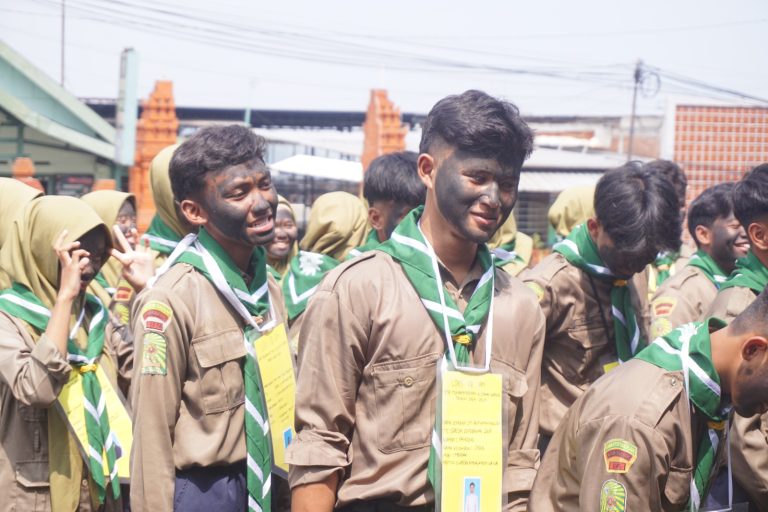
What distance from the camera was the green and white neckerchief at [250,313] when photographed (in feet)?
11.5

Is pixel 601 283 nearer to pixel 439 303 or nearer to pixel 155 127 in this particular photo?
pixel 439 303

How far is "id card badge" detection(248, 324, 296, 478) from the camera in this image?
362 cm

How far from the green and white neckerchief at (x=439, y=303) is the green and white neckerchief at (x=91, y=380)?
1.76 m

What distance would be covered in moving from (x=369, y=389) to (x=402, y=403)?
0.35ft

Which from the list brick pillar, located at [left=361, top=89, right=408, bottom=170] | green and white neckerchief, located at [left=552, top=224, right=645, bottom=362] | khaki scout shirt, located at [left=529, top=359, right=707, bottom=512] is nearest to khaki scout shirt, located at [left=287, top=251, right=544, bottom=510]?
khaki scout shirt, located at [left=529, top=359, right=707, bottom=512]

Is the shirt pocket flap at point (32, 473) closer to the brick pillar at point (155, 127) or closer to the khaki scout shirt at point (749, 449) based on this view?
the khaki scout shirt at point (749, 449)

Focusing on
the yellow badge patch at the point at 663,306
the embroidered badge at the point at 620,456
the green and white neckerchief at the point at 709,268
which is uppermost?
the green and white neckerchief at the point at 709,268

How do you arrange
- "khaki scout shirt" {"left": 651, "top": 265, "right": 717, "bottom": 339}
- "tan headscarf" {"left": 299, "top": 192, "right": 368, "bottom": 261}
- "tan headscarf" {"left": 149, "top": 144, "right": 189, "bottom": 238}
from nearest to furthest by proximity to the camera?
"khaki scout shirt" {"left": 651, "top": 265, "right": 717, "bottom": 339} < "tan headscarf" {"left": 149, "top": 144, "right": 189, "bottom": 238} < "tan headscarf" {"left": 299, "top": 192, "right": 368, "bottom": 261}

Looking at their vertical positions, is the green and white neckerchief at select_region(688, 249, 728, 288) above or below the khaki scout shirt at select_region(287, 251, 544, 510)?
above

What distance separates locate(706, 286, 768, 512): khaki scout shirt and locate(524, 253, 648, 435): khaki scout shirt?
1.90 ft

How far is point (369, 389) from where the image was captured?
113 inches

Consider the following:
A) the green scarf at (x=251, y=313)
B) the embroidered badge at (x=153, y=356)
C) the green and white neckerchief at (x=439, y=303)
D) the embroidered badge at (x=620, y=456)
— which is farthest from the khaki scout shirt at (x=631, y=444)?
the embroidered badge at (x=153, y=356)

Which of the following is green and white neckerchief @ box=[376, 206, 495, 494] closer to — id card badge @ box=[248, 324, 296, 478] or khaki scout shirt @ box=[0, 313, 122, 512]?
id card badge @ box=[248, 324, 296, 478]

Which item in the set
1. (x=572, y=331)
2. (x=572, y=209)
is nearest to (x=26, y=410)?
(x=572, y=331)
